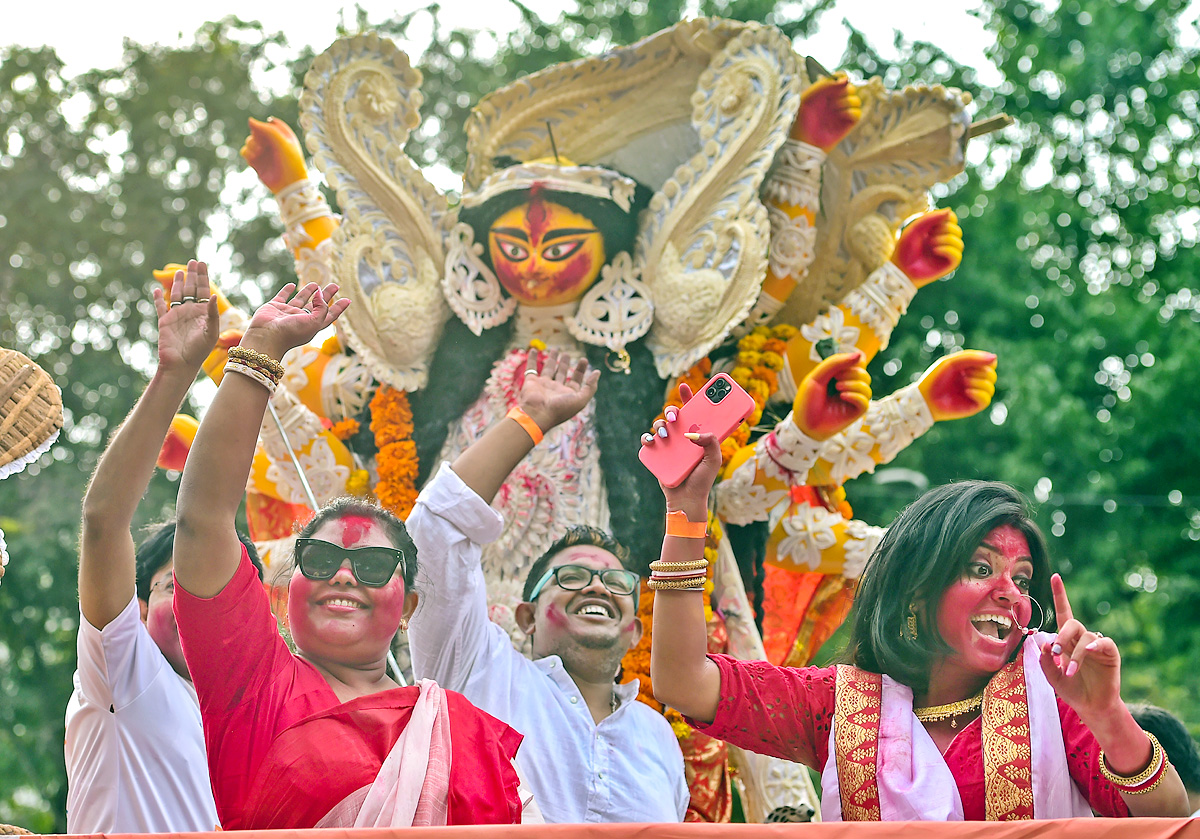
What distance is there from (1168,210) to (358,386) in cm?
788

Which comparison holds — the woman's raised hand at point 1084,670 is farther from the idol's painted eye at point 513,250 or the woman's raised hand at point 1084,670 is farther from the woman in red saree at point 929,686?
the idol's painted eye at point 513,250

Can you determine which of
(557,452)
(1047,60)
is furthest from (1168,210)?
(557,452)

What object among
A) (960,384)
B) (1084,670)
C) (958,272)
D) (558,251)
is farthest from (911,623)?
(958,272)

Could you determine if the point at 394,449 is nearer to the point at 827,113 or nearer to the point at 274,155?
Result: the point at 274,155

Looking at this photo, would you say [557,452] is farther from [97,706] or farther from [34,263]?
[34,263]

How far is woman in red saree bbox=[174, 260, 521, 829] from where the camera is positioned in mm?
2297

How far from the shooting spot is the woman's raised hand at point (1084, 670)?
2.15m

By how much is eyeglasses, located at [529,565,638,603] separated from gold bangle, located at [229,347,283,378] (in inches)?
43.0

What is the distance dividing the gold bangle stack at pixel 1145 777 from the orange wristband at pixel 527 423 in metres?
1.49

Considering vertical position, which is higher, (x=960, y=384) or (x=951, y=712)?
(x=960, y=384)

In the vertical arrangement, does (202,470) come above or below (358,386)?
below

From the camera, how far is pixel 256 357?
2.40 metres

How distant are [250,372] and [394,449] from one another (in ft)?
7.66

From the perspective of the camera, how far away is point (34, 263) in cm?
1036
